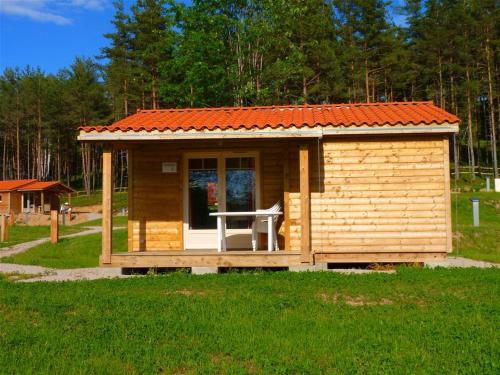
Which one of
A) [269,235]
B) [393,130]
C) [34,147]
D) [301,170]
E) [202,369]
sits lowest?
[202,369]

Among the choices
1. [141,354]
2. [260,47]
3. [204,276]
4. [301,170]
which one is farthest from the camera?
[260,47]

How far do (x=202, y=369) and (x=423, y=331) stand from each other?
227 centimetres

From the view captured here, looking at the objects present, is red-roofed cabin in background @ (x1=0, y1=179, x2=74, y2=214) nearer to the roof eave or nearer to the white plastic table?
the roof eave

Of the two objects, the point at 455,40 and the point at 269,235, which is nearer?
the point at 269,235

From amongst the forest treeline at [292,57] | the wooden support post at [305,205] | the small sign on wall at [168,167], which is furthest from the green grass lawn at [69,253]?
the forest treeline at [292,57]

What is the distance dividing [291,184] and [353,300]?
3.76 m

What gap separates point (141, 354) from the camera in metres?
4.45

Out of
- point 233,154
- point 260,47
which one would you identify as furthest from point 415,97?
point 233,154

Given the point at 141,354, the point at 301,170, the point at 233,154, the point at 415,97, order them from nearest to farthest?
the point at 141,354
the point at 301,170
the point at 233,154
the point at 415,97

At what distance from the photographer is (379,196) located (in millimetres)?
9352

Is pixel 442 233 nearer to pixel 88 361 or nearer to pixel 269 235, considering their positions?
pixel 269 235

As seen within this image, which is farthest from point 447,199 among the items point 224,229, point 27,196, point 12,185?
point 12,185

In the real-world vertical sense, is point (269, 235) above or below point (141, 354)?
above

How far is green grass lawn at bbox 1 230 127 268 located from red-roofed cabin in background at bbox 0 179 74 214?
23.6m
